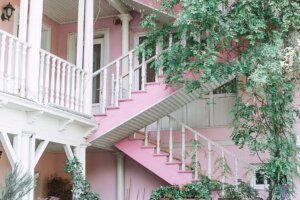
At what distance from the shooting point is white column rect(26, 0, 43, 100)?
7160 mm

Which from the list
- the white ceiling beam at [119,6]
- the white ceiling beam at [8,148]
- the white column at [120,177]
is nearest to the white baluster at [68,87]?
the white ceiling beam at [8,148]

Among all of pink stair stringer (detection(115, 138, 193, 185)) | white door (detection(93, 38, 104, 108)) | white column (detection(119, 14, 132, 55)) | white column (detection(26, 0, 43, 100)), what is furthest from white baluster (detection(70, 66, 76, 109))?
white door (detection(93, 38, 104, 108))

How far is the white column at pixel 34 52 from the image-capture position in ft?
23.5

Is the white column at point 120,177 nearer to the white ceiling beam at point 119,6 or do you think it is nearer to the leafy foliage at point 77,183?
the leafy foliage at point 77,183

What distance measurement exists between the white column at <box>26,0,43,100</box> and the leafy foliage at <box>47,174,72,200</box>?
4114 mm

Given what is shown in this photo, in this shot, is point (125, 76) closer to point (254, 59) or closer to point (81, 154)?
point (81, 154)

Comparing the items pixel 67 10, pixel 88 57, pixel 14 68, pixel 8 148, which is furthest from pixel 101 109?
pixel 67 10

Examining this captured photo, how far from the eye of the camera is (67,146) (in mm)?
8445

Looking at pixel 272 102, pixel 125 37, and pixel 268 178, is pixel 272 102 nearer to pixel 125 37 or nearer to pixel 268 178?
pixel 268 178

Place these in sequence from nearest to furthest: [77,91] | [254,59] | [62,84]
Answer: [254,59], [62,84], [77,91]

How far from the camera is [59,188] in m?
10.7

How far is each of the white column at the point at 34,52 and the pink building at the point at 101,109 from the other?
17mm

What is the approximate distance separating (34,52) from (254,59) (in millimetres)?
3610

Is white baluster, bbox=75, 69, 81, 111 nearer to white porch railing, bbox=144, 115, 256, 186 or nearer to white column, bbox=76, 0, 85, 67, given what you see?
white column, bbox=76, 0, 85, 67
